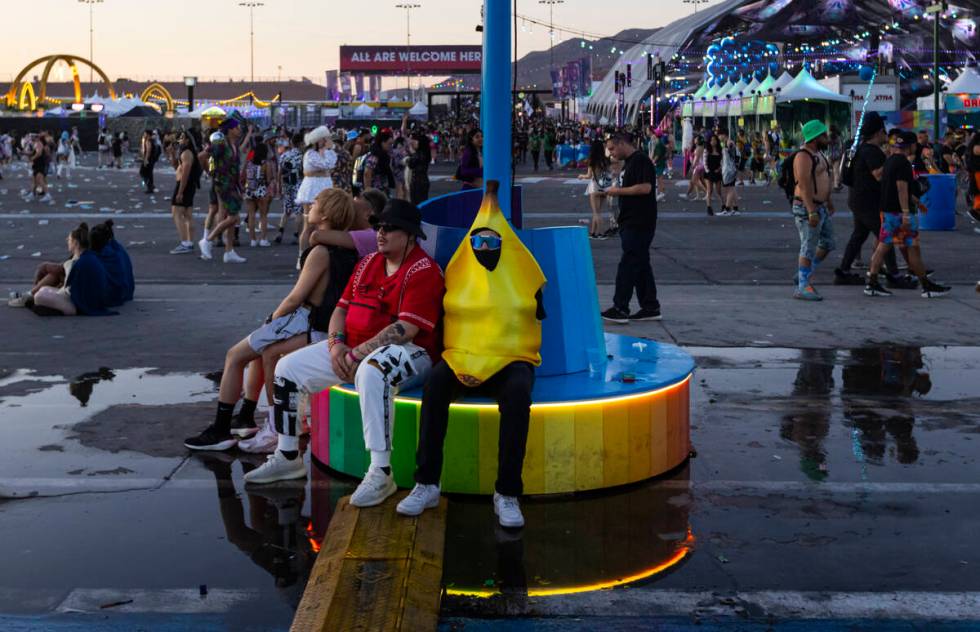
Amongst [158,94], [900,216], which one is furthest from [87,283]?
[158,94]

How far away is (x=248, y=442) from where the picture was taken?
21.2ft

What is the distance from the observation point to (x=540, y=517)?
5324 millimetres

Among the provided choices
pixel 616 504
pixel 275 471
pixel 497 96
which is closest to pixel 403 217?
pixel 497 96

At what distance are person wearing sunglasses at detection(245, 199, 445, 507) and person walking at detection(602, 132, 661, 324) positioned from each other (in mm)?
5047

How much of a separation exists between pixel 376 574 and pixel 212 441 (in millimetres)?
2374

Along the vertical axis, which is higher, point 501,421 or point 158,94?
point 158,94

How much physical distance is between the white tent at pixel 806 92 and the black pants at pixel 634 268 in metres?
25.8

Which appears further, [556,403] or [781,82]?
[781,82]

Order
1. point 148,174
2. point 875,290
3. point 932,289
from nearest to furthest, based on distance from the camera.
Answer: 1. point 932,289
2. point 875,290
3. point 148,174

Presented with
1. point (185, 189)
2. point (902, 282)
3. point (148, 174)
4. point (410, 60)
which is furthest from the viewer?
point (410, 60)

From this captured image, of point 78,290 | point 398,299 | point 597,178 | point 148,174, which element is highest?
point 148,174

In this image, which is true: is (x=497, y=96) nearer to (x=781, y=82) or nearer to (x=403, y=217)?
(x=403, y=217)

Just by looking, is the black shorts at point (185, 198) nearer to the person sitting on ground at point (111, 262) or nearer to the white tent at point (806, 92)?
the person sitting on ground at point (111, 262)

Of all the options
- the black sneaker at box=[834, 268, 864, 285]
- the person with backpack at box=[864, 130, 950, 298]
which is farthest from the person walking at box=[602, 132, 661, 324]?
the black sneaker at box=[834, 268, 864, 285]
